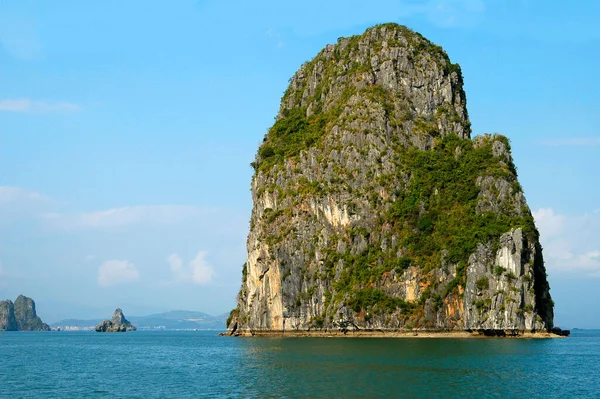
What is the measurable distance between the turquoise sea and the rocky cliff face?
86.4 ft

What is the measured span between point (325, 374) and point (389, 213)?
74.0 m

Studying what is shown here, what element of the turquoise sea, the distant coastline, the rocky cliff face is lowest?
the turquoise sea

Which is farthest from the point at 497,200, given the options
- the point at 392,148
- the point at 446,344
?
the point at 446,344

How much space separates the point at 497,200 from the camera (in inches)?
4889

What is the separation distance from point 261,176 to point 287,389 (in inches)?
3899

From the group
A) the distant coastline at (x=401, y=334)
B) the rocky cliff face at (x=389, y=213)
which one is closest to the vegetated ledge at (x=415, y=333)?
the distant coastline at (x=401, y=334)

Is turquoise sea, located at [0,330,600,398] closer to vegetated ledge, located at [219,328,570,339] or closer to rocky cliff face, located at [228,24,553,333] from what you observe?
vegetated ledge, located at [219,328,570,339]

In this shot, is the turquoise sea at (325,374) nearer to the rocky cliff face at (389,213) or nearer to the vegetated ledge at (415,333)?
the vegetated ledge at (415,333)

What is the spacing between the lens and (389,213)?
133000 millimetres

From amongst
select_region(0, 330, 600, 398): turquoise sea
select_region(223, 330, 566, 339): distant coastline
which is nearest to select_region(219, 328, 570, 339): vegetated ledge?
select_region(223, 330, 566, 339): distant coastline

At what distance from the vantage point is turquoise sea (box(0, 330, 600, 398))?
172 feet

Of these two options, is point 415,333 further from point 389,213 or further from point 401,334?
point 389,213

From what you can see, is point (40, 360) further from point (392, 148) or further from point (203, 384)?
point (392, 148)

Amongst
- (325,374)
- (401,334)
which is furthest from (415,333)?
(325,374)
